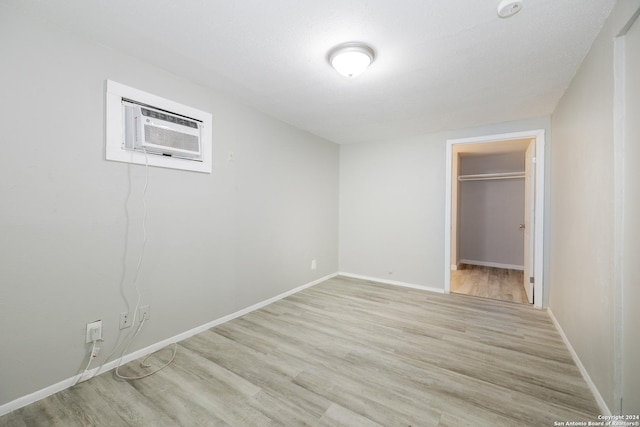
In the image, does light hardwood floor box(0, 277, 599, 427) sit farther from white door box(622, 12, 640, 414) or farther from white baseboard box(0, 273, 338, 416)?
white door box(622, 12, 640, 414)

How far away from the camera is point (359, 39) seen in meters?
1.70

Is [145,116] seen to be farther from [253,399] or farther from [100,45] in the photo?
[253,399]

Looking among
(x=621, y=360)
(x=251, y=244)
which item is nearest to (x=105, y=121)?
(x=251, y=244)

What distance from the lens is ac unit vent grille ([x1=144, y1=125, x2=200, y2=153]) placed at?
6.49 feet

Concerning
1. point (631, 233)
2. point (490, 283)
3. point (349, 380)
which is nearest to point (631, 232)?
point (631, 233)

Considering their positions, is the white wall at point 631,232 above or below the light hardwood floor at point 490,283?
above

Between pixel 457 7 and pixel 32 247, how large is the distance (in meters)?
2.82

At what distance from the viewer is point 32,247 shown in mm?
1536

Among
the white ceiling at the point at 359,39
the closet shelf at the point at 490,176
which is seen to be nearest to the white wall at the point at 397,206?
the white ceiling at the point at 359,39

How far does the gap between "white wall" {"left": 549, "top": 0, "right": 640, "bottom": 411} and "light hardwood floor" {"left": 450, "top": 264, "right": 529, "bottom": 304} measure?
1.04m

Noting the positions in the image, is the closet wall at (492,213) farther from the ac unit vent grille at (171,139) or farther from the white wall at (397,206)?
the ac unit vent grille at (171,139)

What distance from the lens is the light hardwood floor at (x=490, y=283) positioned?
140 inches

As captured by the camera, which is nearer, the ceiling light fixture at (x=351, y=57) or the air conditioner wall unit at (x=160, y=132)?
the ceiling light fixture at (x=351, y=57)

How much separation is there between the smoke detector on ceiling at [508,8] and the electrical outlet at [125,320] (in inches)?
123
